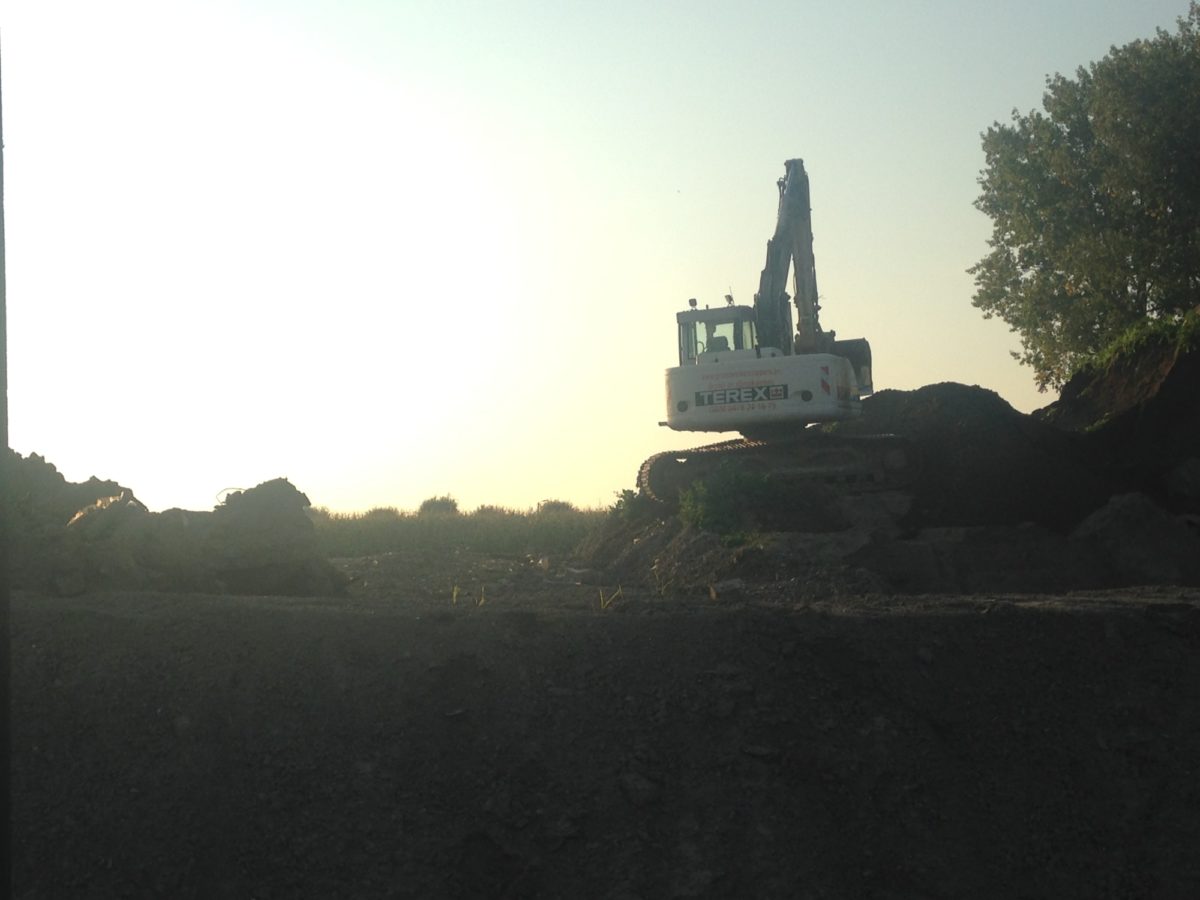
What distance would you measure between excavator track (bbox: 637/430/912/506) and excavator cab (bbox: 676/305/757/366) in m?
1.71

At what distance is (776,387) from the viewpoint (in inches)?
917

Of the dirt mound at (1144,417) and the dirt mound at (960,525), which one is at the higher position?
the dirt mound at (1144,417)

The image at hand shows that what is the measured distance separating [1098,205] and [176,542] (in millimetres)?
27920

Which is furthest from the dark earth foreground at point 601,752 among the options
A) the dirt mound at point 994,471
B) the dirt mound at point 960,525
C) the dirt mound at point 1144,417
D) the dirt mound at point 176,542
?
the dirt mound at point 1144,417

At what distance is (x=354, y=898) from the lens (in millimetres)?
8109

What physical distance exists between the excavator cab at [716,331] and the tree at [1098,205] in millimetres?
10403

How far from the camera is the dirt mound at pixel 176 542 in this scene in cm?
1220

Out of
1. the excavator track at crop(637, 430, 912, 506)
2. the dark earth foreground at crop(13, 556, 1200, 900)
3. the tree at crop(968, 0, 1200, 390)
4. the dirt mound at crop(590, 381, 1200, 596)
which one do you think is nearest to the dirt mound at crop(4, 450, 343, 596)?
the dark earth foreground at crop(13, 556, 1200, 900)

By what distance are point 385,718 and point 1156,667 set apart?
5.42 m

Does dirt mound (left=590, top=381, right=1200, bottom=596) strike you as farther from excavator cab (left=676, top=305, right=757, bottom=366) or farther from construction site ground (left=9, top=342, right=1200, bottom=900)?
construction site ground (left=9, top=342, right=1200, bottom=900)

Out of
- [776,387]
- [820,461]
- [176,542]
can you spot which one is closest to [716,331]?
[776,387]

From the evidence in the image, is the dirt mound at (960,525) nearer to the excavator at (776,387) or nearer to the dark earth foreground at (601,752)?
the excavator at (776,387)

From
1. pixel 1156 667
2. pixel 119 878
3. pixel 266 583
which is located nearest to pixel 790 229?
pixel 266 583

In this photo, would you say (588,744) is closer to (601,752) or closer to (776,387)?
(601,752)
